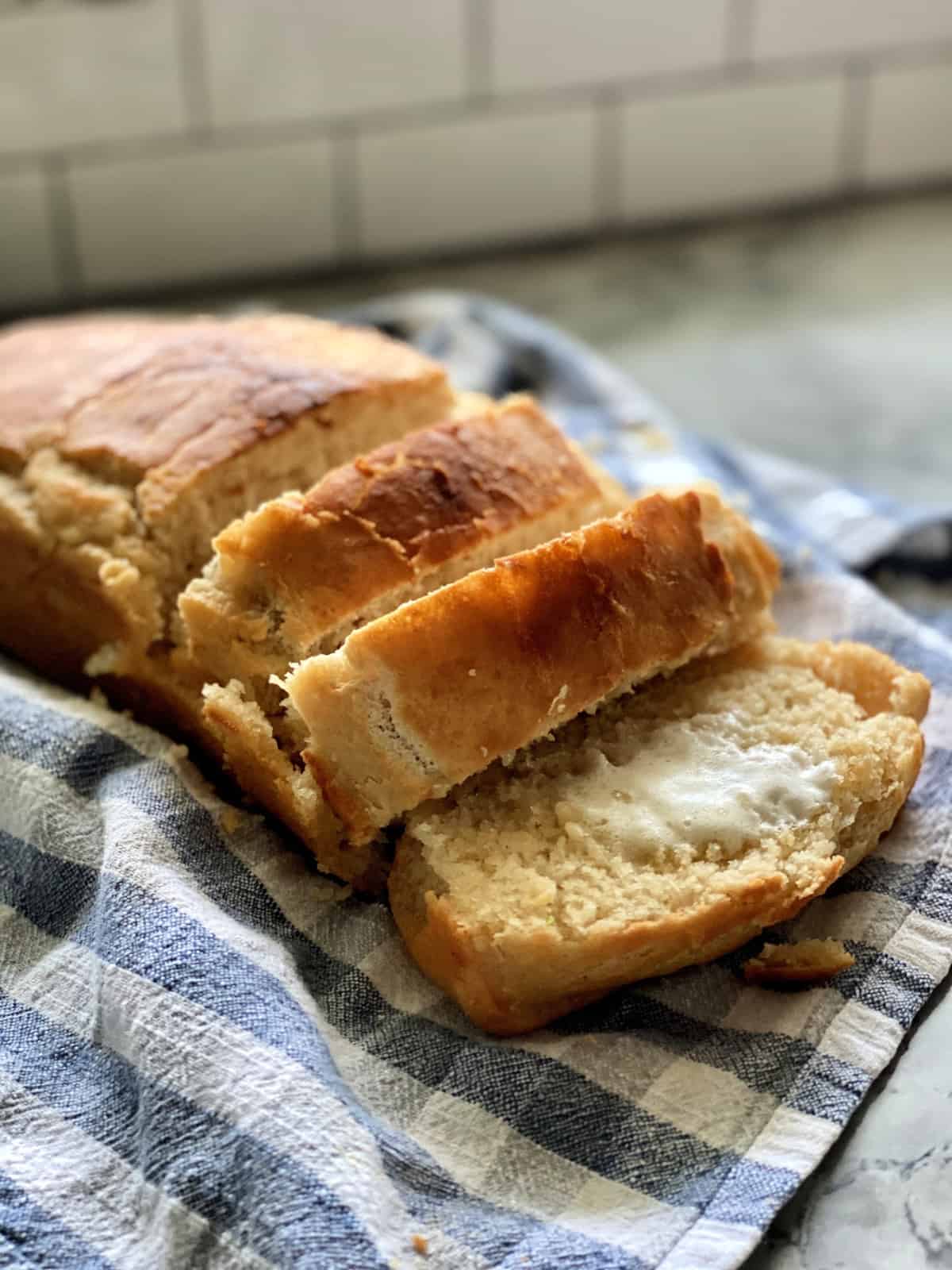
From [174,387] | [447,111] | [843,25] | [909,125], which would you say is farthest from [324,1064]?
[909,125]

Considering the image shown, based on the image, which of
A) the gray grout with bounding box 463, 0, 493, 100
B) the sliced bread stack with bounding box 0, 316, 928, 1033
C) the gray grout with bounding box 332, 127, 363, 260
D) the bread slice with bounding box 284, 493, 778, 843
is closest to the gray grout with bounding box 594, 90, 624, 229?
the gray grout with bounding box 463, 0, 493, 100

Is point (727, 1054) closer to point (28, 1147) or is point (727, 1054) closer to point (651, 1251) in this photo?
point (651, 1251)

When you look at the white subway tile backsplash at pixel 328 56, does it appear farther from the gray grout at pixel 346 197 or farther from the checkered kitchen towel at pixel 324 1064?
the checkered kitchen towel at pixel 324 1064

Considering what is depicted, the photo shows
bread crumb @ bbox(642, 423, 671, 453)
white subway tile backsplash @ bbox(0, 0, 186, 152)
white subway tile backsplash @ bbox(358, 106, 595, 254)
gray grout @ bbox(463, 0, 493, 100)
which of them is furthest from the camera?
white subway tile backsplash @ bbox(358, 106, 595, 254)

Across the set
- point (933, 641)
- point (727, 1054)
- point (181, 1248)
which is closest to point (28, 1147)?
point (181, 1248)

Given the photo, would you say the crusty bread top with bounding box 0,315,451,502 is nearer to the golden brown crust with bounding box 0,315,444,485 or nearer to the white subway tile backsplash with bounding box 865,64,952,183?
the golden brown crust with bounding box 0,315,444,485

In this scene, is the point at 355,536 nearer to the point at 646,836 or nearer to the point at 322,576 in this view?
the point at 322,576
